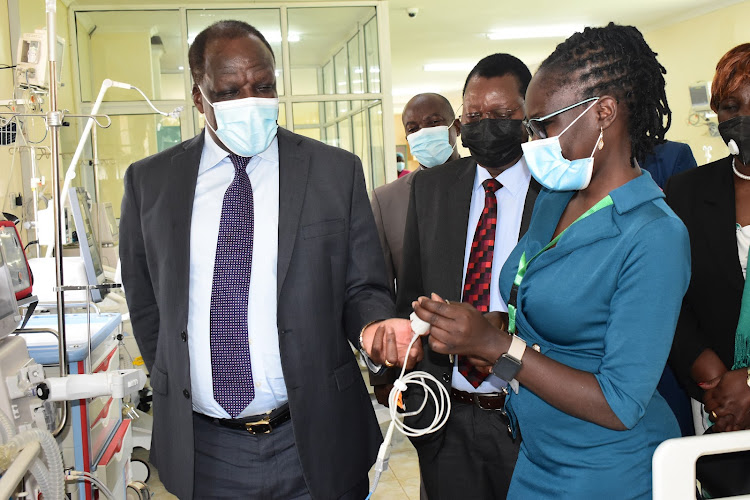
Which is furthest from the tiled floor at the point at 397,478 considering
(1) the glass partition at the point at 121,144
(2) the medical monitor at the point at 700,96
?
(2) the medical monitor at the point at 700,96

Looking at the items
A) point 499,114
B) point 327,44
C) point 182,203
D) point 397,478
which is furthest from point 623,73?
point 327,44

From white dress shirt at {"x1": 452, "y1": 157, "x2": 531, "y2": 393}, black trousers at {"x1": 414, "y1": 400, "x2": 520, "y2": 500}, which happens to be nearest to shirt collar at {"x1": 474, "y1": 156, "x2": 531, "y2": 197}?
white dress shirt at {"x1": 452, "y1": 157, "x2": 531, "y2": 393}

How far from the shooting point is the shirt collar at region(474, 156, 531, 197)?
194 centimetres

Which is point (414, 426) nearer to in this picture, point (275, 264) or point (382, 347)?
point (382, 347)

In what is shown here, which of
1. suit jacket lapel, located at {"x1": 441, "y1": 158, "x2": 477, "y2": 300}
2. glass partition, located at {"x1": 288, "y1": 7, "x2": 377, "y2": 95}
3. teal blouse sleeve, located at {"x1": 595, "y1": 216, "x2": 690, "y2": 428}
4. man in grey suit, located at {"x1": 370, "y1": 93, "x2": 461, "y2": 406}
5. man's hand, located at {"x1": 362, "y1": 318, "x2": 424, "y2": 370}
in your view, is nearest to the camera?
teal blouse sleeve, located at {"x1": 595, "y1": 216, "x2": 690, "y2": 428}

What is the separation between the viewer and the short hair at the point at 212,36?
1751mm

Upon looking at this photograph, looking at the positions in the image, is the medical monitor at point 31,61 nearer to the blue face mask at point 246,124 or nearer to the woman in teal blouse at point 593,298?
the blue face mask at point 246,124

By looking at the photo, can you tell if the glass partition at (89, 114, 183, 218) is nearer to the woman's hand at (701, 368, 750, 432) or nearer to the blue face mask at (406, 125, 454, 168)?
the blue face mask at (406, 125, 454, 168)

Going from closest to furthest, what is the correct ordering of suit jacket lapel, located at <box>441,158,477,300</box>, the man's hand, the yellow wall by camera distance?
A: the man's hand, suit jacket lapel, located at <box>441,158,477,300</box>, the yellow wall

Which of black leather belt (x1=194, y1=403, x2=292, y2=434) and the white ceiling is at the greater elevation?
the white ceiling

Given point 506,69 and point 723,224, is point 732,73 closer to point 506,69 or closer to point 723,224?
point 723,224

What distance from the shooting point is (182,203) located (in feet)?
5.63

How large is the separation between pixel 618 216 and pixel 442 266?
67 cm

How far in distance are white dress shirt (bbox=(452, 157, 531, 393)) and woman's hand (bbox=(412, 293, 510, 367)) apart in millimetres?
538
